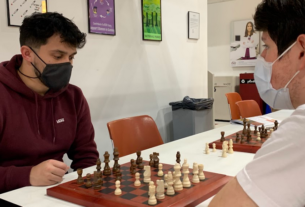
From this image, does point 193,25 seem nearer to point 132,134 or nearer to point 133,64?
point 133,64

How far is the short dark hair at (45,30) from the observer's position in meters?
1.72

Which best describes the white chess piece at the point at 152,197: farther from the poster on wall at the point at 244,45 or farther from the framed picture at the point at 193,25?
the poster on wall at the point at 244,45

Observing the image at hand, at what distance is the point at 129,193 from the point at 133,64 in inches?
103

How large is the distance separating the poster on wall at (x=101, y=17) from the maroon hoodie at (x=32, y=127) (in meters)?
1.39

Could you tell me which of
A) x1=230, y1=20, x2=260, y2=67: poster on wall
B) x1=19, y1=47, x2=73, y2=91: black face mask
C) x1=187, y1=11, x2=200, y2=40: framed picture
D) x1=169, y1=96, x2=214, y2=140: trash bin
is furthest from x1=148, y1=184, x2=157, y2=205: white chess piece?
x1=230, y1=20, x2=260, y2=67: poster on wall

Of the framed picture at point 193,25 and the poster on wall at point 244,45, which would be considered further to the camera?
the poster on wall at point 244,45

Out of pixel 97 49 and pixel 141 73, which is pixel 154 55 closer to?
pixel 141 73

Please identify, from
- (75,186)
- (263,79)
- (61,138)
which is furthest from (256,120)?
(75,186)

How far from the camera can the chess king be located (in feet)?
2.42

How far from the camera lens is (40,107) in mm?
1756

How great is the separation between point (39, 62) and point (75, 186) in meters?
0.83

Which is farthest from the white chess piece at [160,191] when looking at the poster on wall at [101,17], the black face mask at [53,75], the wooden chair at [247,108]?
the poster on wall at [101,17]

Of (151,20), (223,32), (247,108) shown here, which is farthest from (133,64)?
(223,32)

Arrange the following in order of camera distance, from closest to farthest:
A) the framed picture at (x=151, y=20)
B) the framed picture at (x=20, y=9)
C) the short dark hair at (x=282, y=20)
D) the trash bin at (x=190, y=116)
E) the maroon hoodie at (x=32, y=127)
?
the short dark hair at (x=282, y=20), the maroon hoodie at (x=32, y=127), the framed picture at (x=20, y=9), the framed picture at (x=151, y=20), the trash bin at (x=190, y=116)
